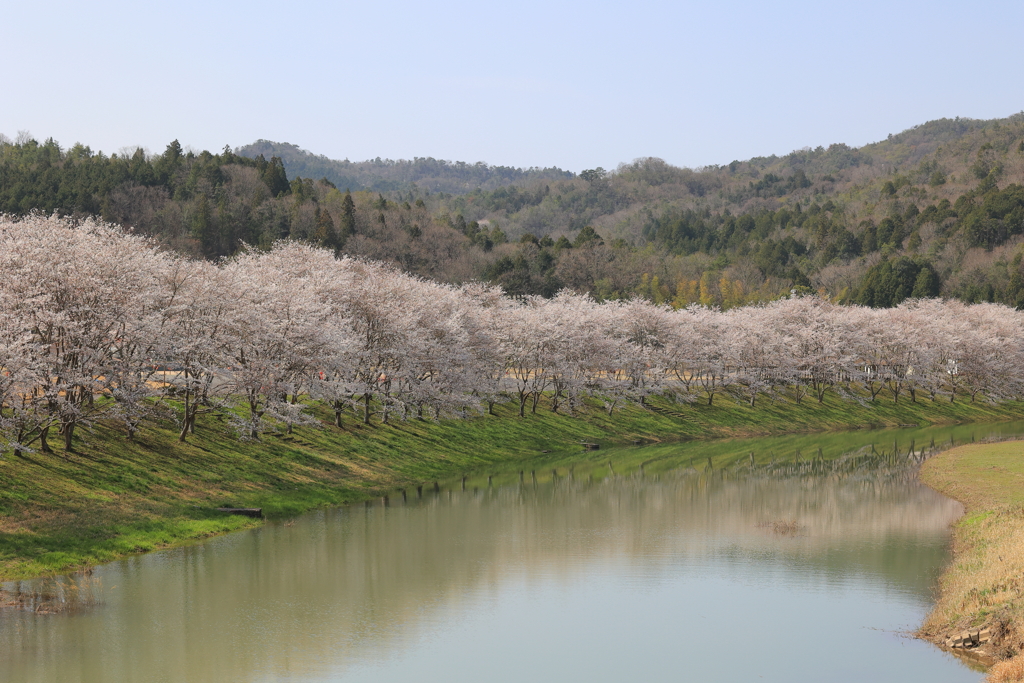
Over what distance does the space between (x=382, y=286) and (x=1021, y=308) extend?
92.5 m

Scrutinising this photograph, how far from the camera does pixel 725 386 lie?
2955 inches

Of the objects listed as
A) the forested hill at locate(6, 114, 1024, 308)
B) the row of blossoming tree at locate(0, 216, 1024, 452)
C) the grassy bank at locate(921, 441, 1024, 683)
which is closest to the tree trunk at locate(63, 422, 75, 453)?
the row of blossoming tree at locate(0, 216, 1024, 452)

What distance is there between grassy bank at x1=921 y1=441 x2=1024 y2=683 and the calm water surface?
689mm

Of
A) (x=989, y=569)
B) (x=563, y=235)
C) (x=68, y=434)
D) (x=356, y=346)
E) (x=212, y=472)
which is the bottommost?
(x=989, y=569)

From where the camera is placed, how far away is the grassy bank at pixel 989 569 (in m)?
17.3

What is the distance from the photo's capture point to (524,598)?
22609 mm

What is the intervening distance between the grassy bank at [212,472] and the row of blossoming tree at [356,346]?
106cm

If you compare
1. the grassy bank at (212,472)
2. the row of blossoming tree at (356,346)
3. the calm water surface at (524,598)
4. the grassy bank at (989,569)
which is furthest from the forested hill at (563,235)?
the grassy bank at (989,569)

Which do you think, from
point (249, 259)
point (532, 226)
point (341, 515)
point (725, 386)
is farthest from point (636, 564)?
point (532, 226)

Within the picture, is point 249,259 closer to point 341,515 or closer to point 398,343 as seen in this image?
point 398,343

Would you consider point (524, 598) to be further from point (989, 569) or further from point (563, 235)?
point (563, 235)

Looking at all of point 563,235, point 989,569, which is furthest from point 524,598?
point 563,235

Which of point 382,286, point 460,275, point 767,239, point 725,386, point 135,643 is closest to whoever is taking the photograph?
point 135,643

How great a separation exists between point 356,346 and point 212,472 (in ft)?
35.8
